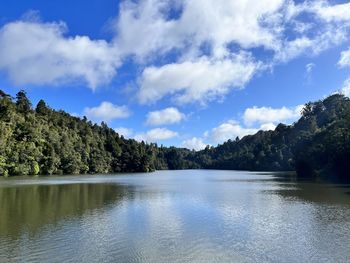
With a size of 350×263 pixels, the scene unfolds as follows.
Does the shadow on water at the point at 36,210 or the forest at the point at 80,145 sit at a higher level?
the forest at the point at 80,145

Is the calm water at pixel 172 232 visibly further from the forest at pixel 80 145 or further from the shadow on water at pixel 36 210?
the forest at pixel 80 145

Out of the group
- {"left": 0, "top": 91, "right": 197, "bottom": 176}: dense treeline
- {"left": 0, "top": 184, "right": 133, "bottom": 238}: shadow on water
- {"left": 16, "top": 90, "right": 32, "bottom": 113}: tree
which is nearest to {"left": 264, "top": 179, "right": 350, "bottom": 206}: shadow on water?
{"left": 0, "top": 184, "right": 133, "bottom": 238}: shadow on water

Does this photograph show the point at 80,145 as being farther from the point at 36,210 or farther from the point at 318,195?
the point at 36,210

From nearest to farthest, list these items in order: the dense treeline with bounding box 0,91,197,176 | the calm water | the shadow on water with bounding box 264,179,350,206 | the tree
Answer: the calm water < the shadow on water with bounding box 264,179,350,206 < the dense treeline with bounding box 0,91,197,176 < the tree

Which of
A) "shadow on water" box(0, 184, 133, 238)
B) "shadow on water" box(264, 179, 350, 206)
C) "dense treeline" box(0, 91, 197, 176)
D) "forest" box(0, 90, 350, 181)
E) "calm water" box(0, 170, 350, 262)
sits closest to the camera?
"calm water" box(0, 170, 350, 262)

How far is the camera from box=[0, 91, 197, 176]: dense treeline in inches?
4438

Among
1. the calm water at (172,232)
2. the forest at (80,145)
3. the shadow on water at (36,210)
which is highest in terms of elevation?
the forest at (80,145)

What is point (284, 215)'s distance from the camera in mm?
35188

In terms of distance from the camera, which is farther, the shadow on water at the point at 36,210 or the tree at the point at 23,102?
the tree at the point at 23,102

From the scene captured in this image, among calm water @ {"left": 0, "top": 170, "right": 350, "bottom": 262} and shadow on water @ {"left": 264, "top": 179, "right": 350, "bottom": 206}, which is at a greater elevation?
shadow on water @ {"left": 264, "top": 179, "right": 350, "bottom": 206}

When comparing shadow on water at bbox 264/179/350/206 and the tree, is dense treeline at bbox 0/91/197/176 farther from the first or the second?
shadow on water at bbox 264/179/350/206

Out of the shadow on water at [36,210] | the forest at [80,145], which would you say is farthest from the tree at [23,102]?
the shadow on water at [36,210]

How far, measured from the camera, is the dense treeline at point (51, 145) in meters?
113

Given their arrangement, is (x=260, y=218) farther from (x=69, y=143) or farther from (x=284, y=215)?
(x=69, y=143)
